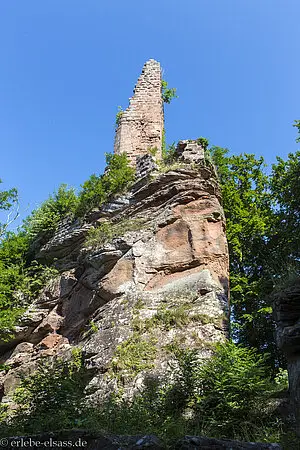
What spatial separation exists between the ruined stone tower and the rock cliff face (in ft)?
12.9

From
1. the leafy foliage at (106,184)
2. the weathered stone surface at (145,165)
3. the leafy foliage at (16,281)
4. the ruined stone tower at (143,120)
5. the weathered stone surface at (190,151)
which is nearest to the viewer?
the leafy foliage at (16,281)

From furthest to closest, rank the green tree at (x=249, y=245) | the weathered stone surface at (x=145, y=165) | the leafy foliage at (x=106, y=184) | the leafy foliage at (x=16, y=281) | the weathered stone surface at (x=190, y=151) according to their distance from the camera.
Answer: the green tree at (x=249, y=245)
the leafy foliage at (x=106, y=184)
the weathered stone surface at (x=145, y=165)
the weathered stone surface at (x=190, y=151)
the leafy foliage at (x=16, y=281)

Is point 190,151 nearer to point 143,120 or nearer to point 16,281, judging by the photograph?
point 143,120

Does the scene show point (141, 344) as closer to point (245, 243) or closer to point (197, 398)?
point (197, 398)

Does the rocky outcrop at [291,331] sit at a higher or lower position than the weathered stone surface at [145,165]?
lower

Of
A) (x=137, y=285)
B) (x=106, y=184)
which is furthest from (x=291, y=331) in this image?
(x=106, y=184)

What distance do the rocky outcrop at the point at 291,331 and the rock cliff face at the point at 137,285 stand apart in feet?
8.24

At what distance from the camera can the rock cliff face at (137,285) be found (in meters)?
9.79

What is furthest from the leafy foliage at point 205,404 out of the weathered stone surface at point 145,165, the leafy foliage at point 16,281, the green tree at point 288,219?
the green tree at point 288,219

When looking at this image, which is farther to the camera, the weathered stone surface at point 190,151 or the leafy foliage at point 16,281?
the weathered stone surface at point 190,151

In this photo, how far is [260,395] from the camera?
281 inches

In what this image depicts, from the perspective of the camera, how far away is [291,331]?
668 cm

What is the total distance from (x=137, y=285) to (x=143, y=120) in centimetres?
965

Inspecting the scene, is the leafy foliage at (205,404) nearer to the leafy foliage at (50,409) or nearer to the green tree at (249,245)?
the leafy foliage at (50,409)
